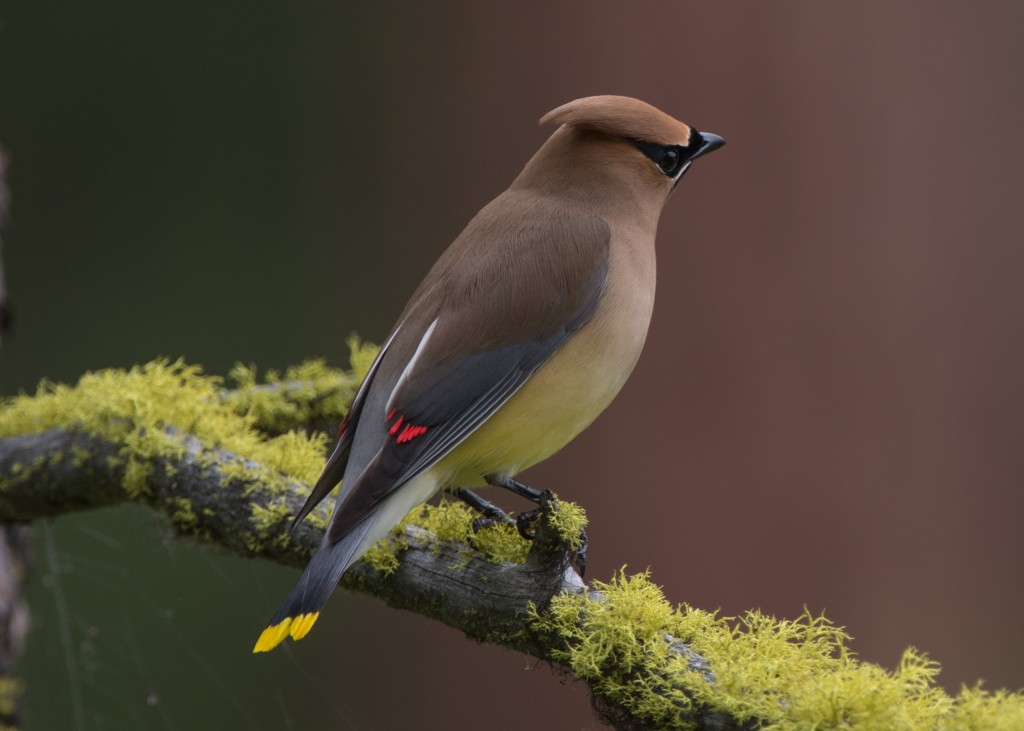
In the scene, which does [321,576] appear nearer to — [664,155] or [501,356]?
[501,356]

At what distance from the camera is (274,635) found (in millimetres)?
2314

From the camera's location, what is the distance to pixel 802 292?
452 cm

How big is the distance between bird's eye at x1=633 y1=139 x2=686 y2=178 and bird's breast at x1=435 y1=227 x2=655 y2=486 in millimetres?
418

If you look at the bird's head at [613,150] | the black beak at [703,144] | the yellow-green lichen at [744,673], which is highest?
the black beak at [703,144]

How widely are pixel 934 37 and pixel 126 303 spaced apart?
14.0ft

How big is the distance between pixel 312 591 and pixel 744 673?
81 cm

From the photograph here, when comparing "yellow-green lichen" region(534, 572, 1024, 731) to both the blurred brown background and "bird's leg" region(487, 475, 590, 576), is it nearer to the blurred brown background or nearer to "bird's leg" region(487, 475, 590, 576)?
"bird's leg" region(487, 475, 590, 576)

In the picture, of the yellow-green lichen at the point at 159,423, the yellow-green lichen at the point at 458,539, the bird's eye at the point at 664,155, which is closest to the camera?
the yellow-green lichen at the point at 458,539

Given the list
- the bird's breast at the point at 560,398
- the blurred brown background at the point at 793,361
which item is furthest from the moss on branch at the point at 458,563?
the blurred brown background at the point at 793,361

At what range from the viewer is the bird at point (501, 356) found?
7.95 feet

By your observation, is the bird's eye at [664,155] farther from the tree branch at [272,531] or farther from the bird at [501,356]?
the tree branch at [272,531]

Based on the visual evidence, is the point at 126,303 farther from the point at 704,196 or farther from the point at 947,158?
the point at 947,158

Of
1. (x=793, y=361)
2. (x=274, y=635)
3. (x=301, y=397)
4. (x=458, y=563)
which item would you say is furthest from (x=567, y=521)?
(x=793, y=361)

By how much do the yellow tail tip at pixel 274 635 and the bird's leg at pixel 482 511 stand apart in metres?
0.40
